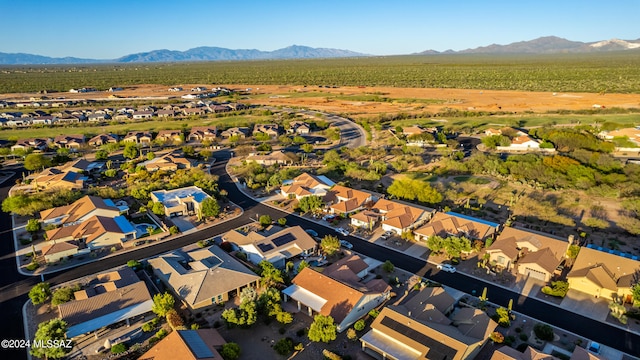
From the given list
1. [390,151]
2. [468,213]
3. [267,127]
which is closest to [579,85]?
[390,151]

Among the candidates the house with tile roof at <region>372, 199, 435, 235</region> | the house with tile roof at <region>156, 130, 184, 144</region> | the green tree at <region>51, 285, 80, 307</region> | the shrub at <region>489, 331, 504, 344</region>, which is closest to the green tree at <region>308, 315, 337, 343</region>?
the shrub at <region>489, 331, 504, 344</region>

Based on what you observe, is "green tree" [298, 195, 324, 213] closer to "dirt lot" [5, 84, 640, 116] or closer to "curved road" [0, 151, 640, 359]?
"curved road" [0, 151, 640, 359]

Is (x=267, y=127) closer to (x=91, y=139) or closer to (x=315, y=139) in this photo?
(x=315, y=139)

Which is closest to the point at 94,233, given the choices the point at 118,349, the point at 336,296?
the point at 118,349

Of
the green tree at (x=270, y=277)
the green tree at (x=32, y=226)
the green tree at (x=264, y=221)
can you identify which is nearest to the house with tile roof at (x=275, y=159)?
the green tree at (x=264, y=221)

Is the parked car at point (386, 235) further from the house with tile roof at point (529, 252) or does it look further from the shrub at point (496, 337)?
the shrub at point (496, 337)
